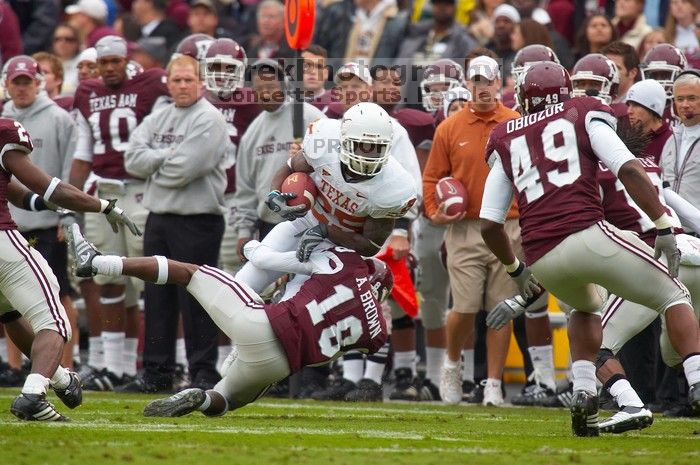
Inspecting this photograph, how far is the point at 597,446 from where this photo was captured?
6.25 metres

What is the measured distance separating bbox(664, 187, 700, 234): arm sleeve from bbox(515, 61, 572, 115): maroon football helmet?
1.22 m

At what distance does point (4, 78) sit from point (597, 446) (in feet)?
18.9

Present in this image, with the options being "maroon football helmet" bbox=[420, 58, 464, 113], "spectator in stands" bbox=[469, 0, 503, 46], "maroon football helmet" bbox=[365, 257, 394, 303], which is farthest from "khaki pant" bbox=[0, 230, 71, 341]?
"spectator in stands" bbox=[469, 0, 503, 46]

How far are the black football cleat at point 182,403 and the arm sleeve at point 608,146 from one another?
7.58 ft

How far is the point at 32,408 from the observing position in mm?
6750

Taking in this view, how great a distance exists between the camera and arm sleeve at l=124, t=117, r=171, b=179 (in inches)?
372

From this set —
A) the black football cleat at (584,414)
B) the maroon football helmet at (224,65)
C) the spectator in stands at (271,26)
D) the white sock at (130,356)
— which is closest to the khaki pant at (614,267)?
the black football cleat at (584,414)

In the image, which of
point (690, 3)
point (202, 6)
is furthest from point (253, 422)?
point (202, 6)

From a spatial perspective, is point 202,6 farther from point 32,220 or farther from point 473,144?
point 473,144

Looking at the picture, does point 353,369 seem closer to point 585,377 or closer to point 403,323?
point 403,323

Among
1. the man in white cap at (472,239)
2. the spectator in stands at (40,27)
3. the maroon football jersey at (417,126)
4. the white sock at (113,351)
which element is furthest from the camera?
the spectator in stands at (40,27)

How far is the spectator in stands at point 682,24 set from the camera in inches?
442

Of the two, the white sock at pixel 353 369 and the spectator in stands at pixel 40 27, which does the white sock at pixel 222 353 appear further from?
the spectator in stands at pixel 40 27

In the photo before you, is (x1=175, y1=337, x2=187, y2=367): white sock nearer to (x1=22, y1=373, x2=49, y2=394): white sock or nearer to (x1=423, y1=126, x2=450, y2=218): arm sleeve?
(x1=423, y1=126, x2=450, y2=218): arm sleeve
